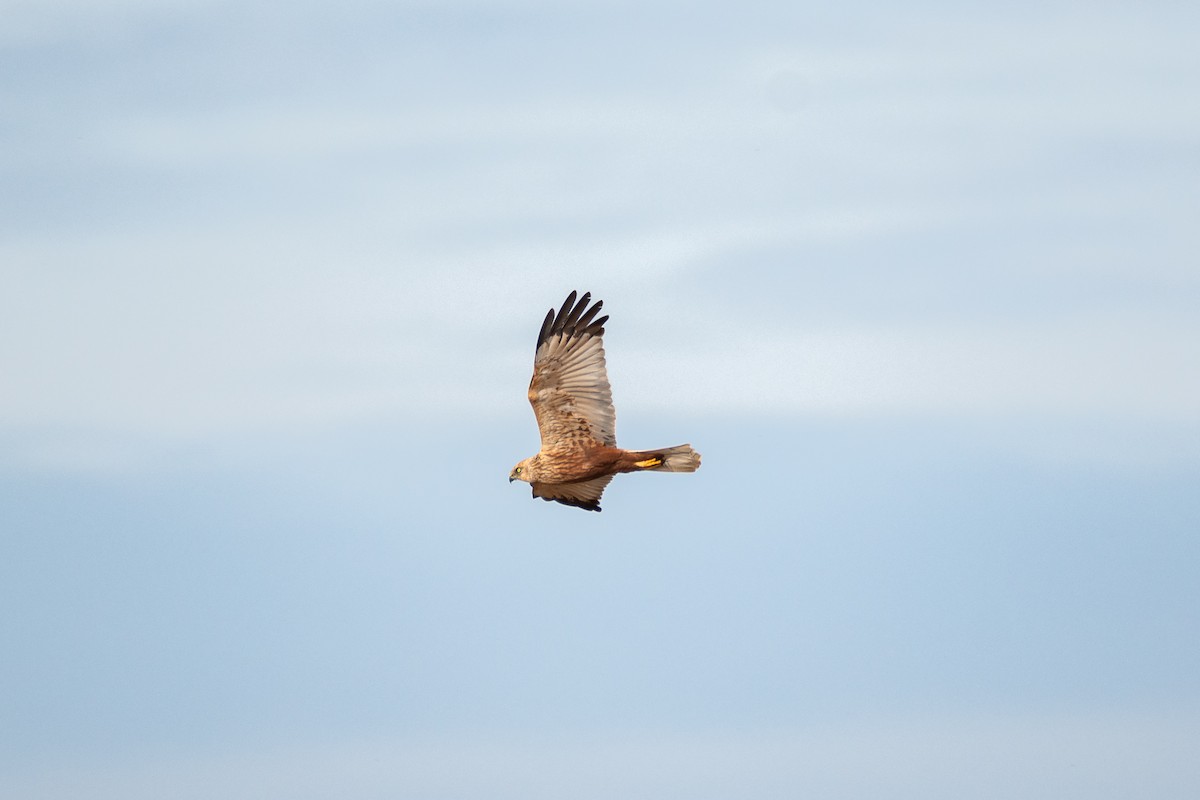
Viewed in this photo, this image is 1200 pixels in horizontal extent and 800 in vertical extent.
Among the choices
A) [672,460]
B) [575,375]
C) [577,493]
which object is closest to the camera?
[672,460]

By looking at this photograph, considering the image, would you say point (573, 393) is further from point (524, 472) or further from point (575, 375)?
point (524, 472)

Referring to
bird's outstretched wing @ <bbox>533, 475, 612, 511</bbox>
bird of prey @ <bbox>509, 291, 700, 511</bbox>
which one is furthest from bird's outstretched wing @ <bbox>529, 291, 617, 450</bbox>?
bird's outstretched wing @ <bbox>533, 475, 612, 511</bbox>

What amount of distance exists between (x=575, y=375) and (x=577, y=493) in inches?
115

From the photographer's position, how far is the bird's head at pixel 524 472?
31.1 meters

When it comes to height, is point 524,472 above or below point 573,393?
below

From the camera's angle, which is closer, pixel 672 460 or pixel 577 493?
pixel 672 460

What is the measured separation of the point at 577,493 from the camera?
3244 centimetres

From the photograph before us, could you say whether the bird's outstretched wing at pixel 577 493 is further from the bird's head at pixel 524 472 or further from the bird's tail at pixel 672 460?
the bird's tail at pixel 672 460

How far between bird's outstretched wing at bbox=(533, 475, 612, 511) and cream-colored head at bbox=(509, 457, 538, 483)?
561mm

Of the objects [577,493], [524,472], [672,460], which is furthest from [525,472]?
[672,460]

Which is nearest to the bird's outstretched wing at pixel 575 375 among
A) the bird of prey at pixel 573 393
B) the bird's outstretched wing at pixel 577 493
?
the bird of prey at pixel 573 393

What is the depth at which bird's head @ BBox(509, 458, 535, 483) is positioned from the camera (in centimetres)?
3108

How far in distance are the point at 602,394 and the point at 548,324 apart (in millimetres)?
1543

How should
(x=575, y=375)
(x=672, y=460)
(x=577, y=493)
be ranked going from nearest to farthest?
(x=672, y=460) → (x=575, y=375) → (x=577, y=493)
